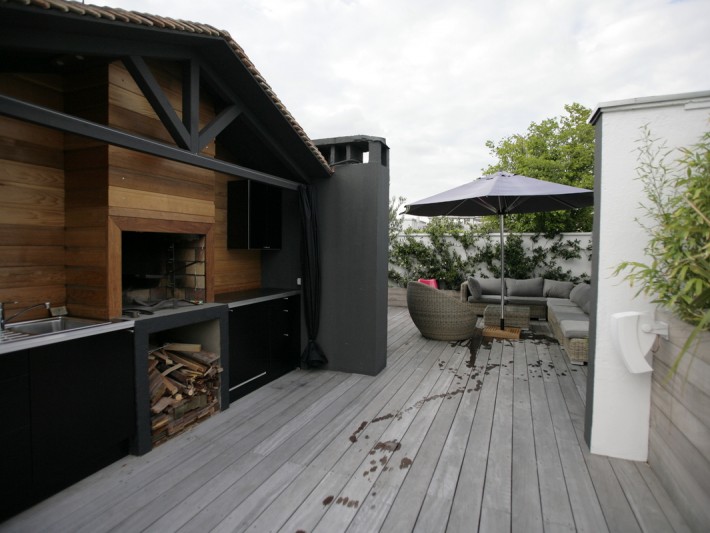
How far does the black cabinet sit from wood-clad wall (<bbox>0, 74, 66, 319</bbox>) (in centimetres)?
137

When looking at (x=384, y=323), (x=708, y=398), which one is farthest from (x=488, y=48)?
(x=708, y=398)

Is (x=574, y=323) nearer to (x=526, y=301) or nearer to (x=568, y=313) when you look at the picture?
(x=568, y=313)

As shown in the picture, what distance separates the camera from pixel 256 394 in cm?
363

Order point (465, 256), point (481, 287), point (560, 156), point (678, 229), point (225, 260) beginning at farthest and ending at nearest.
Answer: point (560, 156) < point (465, 256) < point (481, 287) < point (225, 260) < point (678, 229)

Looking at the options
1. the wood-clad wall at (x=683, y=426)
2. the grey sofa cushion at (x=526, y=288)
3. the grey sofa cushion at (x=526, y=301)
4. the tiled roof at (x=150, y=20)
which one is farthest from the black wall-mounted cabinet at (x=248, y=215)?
the grey sofa cushion at (x=526, y=288)

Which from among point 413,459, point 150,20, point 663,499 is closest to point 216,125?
point 150,20

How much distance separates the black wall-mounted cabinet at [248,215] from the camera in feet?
13.2

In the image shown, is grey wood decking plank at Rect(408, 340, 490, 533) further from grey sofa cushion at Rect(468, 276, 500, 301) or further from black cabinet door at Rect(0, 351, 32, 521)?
grey sofa cushion at Rect(468, 276, 500, 301)

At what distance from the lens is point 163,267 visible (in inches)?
135

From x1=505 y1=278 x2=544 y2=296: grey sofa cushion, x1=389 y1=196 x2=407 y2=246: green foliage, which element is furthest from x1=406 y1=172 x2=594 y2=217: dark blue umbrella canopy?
x1=389 y1=196 x2=407 y2=246: green foliage

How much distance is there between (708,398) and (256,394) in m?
3.31

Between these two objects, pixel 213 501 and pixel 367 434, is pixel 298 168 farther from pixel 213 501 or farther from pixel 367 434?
pixel 213 501

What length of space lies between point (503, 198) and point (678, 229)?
4.39m

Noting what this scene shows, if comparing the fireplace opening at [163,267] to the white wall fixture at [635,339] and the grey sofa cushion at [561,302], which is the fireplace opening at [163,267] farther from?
the grey sofa cushion at [561,302]
